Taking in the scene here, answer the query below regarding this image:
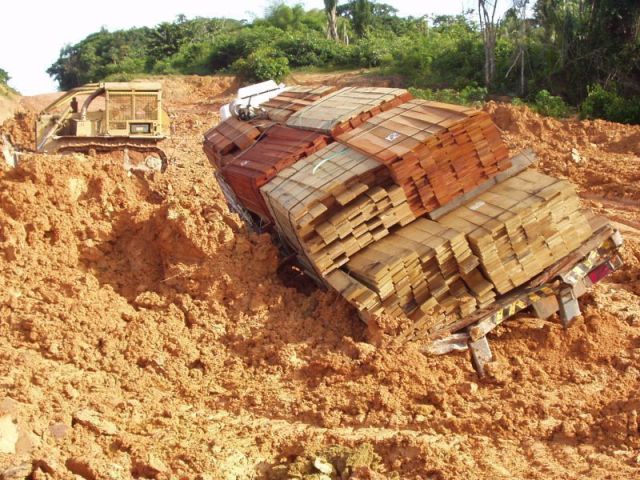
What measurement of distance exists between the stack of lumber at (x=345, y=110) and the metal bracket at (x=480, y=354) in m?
2.72

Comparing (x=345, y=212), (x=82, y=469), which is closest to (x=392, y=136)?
(x=345, y=212)

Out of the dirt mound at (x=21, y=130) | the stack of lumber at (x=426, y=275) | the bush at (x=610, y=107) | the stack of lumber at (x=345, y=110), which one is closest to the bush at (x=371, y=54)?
the bush at (x=610, y=107)

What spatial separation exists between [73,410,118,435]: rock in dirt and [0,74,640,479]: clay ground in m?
0.01

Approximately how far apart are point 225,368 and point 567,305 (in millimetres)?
3129

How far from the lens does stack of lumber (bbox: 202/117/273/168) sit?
31.4 ft

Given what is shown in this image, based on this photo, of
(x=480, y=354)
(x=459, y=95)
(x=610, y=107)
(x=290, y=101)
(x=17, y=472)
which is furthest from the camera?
(x=459, y=95)

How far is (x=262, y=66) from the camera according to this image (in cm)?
Answer: 3109

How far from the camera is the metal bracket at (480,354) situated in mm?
6828

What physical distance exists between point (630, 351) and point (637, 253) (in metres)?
2.91

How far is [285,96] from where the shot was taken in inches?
414

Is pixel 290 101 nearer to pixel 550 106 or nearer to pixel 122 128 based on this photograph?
pixel 122 128

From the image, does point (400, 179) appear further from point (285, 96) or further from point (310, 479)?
point (285, 96)

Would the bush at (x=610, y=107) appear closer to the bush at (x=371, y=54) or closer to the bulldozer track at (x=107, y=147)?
the bulldozer track at (x=107, y=147)

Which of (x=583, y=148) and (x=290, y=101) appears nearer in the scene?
(x=290, y=101)
